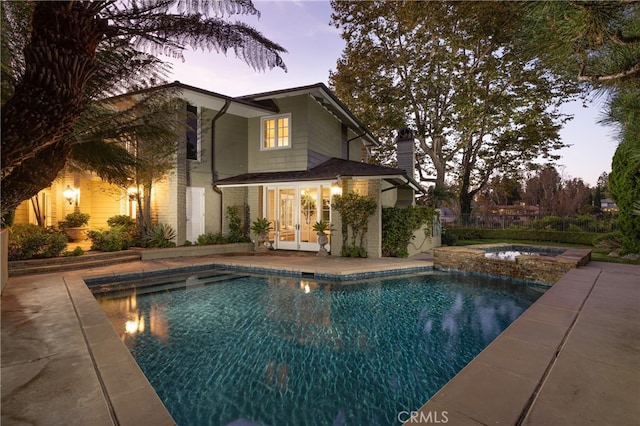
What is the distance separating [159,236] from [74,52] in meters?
11.0

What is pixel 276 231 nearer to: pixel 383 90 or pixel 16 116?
pixel 16 116

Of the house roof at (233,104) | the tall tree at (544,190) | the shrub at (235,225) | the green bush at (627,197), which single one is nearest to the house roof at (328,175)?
the shrub at (235,225)

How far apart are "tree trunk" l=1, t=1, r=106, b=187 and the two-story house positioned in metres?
9.72

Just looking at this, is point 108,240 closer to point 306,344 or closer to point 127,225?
point 127,225

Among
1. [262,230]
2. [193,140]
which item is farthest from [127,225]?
[262,230]

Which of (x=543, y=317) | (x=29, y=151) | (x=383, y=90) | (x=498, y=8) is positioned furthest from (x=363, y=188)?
(x=498, y=8)

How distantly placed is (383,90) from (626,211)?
48.5 feet

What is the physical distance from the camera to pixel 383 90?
69.2 feet

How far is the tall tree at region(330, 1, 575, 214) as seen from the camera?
59.3 ft

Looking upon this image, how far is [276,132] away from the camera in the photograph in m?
13.9

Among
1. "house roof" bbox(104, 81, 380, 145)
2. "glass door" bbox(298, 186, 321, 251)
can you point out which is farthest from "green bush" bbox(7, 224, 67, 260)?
"glass door" bbox(298, 186, 321, 251)

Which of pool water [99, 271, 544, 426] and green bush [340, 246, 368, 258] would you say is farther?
green bush [340, 246, 368, 258]

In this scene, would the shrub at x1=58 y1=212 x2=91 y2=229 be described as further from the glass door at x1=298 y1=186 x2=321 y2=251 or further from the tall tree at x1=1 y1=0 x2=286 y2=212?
the tall tree at x1=1 y1=0 x2=286 y2=212

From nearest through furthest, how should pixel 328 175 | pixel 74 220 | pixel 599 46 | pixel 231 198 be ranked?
pixel 599 46 → pixel 328 175 → pixel 74 220 → pixel 231 198
